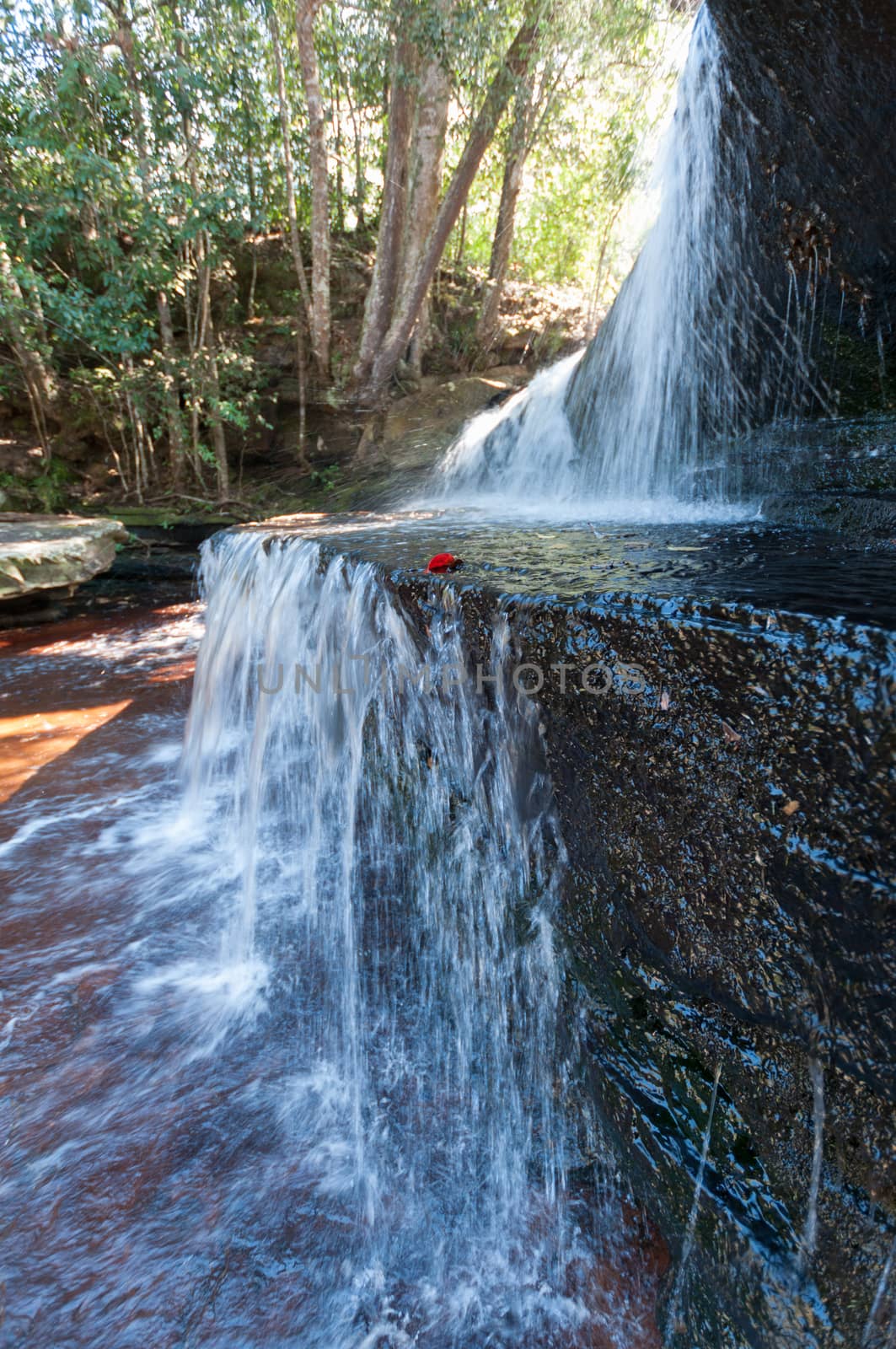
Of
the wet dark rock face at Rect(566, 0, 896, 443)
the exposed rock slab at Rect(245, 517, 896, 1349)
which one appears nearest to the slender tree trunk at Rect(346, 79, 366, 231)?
the wet dark rock face at Rect(566, 0, 896, 443)

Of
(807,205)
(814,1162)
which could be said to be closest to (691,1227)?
(814,1162)

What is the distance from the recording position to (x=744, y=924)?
4.46 ft

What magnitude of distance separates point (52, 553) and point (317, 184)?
236 inches

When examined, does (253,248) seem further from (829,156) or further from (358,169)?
(829,156)

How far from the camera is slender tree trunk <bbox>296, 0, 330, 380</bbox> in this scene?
8026 millimetres

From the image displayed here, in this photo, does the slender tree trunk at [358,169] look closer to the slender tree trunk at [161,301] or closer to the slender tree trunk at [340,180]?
the slender tree trunk at [340,180]

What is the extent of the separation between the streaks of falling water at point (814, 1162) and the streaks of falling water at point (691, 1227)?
0.23 m

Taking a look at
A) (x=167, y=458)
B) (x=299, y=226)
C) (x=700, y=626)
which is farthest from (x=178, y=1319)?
(x=299, y=226)

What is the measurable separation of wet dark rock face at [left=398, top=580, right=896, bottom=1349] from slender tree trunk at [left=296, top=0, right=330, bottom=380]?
9.73 meters

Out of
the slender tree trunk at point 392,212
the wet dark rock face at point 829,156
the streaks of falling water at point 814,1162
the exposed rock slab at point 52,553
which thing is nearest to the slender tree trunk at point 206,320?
the slender tree trunk at point 392,212

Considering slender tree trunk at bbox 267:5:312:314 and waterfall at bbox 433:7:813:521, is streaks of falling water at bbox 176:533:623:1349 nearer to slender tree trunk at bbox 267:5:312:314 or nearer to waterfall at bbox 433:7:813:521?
waterfall at bbox 433:7:813:521

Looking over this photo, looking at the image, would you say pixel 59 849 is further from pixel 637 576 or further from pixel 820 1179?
pixel 820 1179

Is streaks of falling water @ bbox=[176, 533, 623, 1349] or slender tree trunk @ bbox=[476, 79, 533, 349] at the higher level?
→ slender tree trunk @ bbox=[476, 79, 533, 349]

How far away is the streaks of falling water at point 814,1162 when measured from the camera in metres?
1.31
